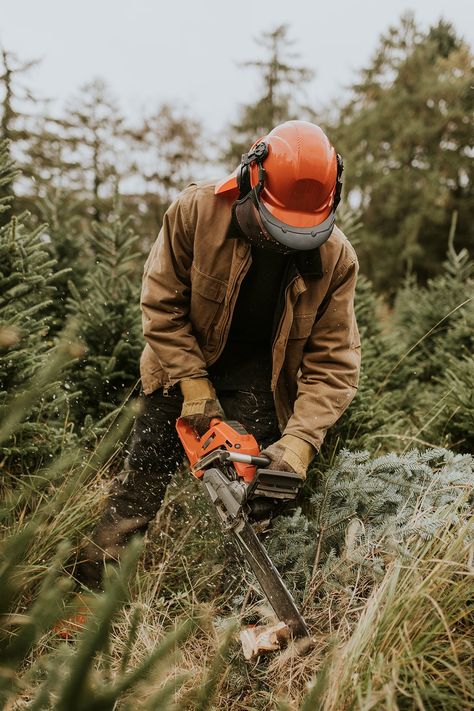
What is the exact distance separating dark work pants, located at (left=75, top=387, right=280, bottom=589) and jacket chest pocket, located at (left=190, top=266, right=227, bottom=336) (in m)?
0.41

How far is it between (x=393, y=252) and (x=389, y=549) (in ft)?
64.9

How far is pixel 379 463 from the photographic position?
2.76 m

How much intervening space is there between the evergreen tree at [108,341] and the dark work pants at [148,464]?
63cm

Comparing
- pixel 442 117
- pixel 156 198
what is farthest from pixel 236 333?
pixel 442 117

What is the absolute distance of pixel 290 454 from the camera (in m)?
2.53

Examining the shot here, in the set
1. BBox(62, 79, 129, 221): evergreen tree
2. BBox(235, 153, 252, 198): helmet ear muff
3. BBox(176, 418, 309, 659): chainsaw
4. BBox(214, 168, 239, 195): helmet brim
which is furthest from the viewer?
BBox(62, 79, 129, 221): evergreen tree

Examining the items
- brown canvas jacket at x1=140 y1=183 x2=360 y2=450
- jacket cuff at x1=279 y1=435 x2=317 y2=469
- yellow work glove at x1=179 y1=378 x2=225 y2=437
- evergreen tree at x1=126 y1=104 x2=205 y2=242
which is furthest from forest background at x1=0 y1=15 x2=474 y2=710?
evergreen tree at x1=126 y1=104 x2=205 y2=242

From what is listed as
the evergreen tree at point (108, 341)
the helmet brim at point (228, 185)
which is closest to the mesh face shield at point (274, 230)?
the helmet brim at point (228, 185)

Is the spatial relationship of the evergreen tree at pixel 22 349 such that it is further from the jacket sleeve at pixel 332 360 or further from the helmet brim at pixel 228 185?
the jacket sleeve at pixel 332 360

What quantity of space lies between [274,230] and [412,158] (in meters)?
21.1

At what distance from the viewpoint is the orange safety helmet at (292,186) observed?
7.80 feet

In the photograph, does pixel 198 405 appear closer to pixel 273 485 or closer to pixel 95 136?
pixel 273 485

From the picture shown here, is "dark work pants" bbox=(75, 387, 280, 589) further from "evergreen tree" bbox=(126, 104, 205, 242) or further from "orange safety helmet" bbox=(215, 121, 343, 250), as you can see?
"evergreen tree" bbox=(126, 104, 205, 242)

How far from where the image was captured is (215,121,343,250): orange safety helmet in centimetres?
238
